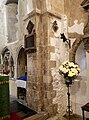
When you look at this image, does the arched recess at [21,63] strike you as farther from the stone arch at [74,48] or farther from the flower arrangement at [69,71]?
the flower arrangement at [69,71]

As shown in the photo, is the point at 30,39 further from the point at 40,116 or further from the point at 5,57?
the point at 5,57

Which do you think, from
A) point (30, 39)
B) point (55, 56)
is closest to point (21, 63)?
point (30, 39)

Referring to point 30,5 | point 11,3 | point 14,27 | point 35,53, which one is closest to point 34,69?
point 35,53

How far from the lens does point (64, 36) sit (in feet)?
12.2

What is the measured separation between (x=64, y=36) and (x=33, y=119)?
201cm

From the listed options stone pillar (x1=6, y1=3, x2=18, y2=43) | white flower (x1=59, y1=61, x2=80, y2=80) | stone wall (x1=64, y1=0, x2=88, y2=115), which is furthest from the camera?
stone pillar (x1=6, y1=3, x2=18, y2=43)

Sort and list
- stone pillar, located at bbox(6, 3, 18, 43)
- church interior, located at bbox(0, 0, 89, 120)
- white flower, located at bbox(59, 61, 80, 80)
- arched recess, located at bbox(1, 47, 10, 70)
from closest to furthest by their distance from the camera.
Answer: white flower, located at bbox(59, 61, 80, 80), church interior, located at bbox(0, 0, 89, 120), arched recess, located at bbox(1, 47, 10, 70), stone pillar, located at bbox(6, 3, 18, 43)

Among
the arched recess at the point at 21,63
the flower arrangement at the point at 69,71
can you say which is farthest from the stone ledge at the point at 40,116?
the arched recess at the point at 21,63

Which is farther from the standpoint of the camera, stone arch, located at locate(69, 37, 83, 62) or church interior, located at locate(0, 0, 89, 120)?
stone arch, located at locate(69, 37, 83, 62)

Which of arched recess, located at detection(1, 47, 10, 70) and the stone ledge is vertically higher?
arched recess, located at detection(1, 47, 10, 70)

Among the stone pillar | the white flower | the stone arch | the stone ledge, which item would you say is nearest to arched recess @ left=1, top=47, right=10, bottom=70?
the stone pillar

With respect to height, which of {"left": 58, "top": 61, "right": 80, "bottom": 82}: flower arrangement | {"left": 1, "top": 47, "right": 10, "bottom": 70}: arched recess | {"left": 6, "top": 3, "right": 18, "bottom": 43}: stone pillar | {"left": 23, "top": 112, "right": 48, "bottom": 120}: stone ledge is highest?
{"left": 6, "top": 3, "right": 18, "bottom": 43}: stone pillar

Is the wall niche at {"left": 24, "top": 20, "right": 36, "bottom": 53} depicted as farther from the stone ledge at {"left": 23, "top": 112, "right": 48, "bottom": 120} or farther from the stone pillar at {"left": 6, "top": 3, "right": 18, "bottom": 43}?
the stone pillar at {"left": 6, "top": 3, "right": 18, "bottom": 43}

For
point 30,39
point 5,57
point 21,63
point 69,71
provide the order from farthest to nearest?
point 5,57
point 21,63
point 30,39
point 69,71
